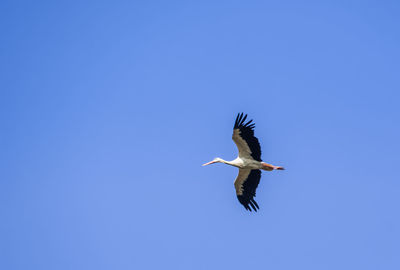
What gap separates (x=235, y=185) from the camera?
28.1m

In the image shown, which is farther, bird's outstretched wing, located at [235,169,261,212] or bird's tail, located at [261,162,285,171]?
bird's outstretched wing, located at [235,169,261,212]

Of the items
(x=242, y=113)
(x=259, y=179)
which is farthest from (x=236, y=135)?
(x=259, y=179)

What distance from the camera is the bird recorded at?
26.1 metres

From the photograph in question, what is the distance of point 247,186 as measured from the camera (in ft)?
91.5

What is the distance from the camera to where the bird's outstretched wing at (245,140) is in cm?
2600

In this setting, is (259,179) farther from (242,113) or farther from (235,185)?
(242,113)

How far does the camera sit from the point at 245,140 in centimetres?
2631

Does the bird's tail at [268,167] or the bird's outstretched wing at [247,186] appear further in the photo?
the bird's outstretched wing at [247,186]

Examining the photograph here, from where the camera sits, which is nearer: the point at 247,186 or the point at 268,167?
the point at 268,167

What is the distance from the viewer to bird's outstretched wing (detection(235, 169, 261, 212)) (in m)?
27.7

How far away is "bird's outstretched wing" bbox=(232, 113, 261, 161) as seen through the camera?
26.0m

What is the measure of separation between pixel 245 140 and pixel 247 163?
1.21m

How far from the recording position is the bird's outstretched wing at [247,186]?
90.7 feet

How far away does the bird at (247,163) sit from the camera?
85.6 ft
